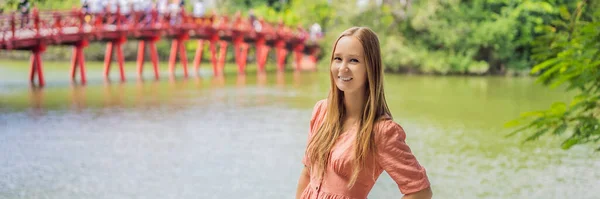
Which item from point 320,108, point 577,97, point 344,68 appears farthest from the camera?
point 577,97

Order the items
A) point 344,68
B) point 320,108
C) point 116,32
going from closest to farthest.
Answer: point 344,68 < point 320,108 < point 116,32

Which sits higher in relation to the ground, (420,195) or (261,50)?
(420,195)

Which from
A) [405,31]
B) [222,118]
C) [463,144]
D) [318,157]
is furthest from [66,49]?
[318,157]

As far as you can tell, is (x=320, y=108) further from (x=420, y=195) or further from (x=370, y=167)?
(x=420, y=195)

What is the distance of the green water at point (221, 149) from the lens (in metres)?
7.34

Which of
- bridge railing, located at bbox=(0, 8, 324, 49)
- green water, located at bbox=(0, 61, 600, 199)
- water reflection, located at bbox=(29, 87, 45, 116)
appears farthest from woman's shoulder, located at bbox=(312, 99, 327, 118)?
bridge railing, located at bbox=(0, 8, 324, 49)

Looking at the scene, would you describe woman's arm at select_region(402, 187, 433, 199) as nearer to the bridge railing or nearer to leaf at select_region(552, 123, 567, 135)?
leaf at select_region(552, 123, 567, 135)

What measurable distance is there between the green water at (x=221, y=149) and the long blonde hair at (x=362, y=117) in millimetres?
4428

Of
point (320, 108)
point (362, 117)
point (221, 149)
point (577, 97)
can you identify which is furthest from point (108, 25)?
point (362, 117)

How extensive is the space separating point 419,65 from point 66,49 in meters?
22.4

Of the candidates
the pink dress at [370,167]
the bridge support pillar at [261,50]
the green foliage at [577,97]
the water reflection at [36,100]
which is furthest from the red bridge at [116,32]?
the pink dress at [370,167]

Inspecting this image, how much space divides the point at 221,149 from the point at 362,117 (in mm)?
7170

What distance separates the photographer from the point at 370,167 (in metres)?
2.57

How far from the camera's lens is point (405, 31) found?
32.7m
